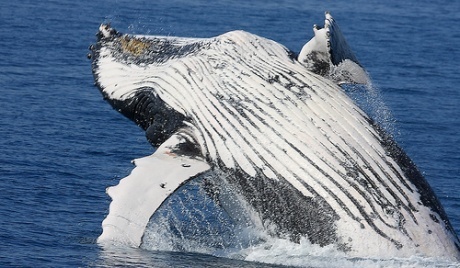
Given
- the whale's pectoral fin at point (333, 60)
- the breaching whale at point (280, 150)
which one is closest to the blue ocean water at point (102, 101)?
the breaching whale at point (280, 150)

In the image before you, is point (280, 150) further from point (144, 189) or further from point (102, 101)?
point (102, 101)

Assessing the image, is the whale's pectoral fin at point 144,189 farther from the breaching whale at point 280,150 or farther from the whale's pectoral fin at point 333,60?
the whale's pectoral fin at point 333,60

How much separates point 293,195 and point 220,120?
3.83ft

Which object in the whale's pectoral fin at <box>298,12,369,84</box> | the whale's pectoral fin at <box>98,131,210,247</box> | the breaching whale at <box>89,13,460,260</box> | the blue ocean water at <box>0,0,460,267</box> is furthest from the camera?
the blue ocean water at <box>0,0,460,267</box>

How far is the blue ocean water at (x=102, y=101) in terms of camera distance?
11430 mm

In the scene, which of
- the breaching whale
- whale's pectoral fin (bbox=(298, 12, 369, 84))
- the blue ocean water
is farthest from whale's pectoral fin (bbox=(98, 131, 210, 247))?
whale's pectoral fin (bbox=(298, 12, 369, 84))

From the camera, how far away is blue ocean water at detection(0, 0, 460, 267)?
11.4m

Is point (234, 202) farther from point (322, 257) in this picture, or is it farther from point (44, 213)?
point (44, 213)

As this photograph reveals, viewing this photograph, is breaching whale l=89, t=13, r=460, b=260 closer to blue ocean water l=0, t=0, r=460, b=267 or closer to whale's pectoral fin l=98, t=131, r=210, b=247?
whale's pectoral fin l=98, t=131, r=210, b=247

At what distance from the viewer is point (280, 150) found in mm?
9930

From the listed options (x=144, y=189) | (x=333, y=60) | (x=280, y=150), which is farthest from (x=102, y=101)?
(x=280, y=150)

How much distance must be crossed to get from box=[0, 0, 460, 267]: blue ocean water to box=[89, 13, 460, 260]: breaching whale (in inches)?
24.6

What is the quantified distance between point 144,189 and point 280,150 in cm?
124

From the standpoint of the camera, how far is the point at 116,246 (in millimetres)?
9727
